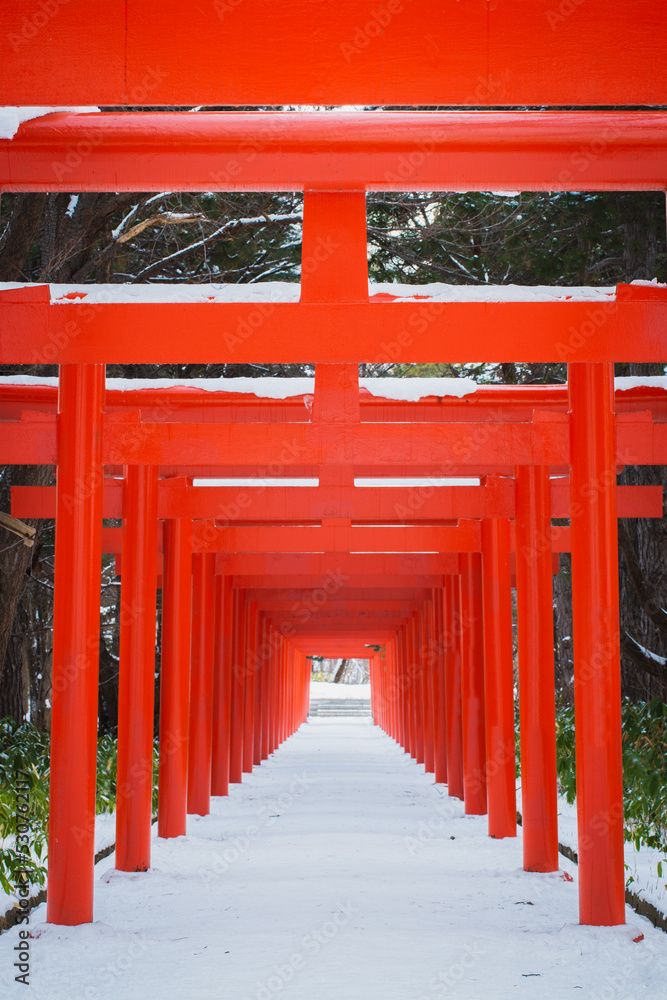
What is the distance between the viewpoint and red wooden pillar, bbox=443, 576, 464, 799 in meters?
13.1

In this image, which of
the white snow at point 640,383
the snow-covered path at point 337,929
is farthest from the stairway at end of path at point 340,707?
the white snow at point 640,383

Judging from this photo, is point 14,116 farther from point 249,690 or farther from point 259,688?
point 259,688

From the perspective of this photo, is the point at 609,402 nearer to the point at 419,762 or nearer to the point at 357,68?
the point at 357,68

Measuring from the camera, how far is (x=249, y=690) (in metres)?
17.5

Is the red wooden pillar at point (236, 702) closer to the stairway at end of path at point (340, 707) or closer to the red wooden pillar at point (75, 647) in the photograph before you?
the red wooden pillar at point (75, 647)

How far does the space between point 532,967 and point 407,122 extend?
410 centimetres

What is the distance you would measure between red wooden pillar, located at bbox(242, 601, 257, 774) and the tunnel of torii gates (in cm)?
528

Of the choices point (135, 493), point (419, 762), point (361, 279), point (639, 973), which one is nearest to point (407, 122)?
point (361, 279)

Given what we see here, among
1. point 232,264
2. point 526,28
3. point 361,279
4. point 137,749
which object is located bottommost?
point 137,749

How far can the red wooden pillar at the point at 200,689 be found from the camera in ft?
37.6

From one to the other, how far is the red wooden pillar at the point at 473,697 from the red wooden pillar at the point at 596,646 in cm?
502

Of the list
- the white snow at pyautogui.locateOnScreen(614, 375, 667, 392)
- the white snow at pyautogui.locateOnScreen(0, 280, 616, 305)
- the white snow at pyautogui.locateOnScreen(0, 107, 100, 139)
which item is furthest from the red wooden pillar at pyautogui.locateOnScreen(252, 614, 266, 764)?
the white snow at pyautogui.locateOnScreen(0, 107, 100, 139)

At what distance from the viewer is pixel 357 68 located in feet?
10.2

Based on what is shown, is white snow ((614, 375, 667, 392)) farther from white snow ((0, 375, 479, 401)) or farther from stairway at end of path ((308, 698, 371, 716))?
stairway at end of path ((308, 698, 371, 716))
